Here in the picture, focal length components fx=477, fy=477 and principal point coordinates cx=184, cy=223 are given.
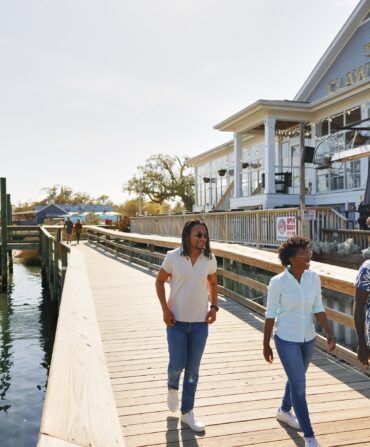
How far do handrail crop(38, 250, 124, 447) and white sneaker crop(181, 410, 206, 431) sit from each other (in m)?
0.86

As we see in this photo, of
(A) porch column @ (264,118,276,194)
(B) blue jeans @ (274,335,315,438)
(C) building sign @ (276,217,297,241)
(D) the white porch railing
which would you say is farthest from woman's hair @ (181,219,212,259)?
(A) porch column @ (264,118,276,194)

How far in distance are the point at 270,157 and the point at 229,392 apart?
49.5 ft

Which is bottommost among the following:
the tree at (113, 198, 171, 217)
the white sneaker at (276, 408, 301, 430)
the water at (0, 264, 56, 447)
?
the water at (0, 264, 56, 447)

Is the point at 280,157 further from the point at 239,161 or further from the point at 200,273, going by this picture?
the point at 200,273

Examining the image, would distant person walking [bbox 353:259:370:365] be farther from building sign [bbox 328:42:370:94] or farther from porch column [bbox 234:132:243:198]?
porch column [bbox 234:132:243:198]

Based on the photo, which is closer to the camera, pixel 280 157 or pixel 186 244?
pixel 186 244

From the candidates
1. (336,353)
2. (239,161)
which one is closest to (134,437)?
(336,353)

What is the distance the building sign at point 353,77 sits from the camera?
18.6 m

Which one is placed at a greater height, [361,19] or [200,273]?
[361,19]

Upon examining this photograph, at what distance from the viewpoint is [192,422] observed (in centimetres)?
372

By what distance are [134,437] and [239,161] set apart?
1869 centimetres

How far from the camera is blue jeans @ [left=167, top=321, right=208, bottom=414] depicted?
3.80 meters

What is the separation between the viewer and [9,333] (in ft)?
47.3

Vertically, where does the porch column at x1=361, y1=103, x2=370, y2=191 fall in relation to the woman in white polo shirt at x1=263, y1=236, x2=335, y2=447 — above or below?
above
